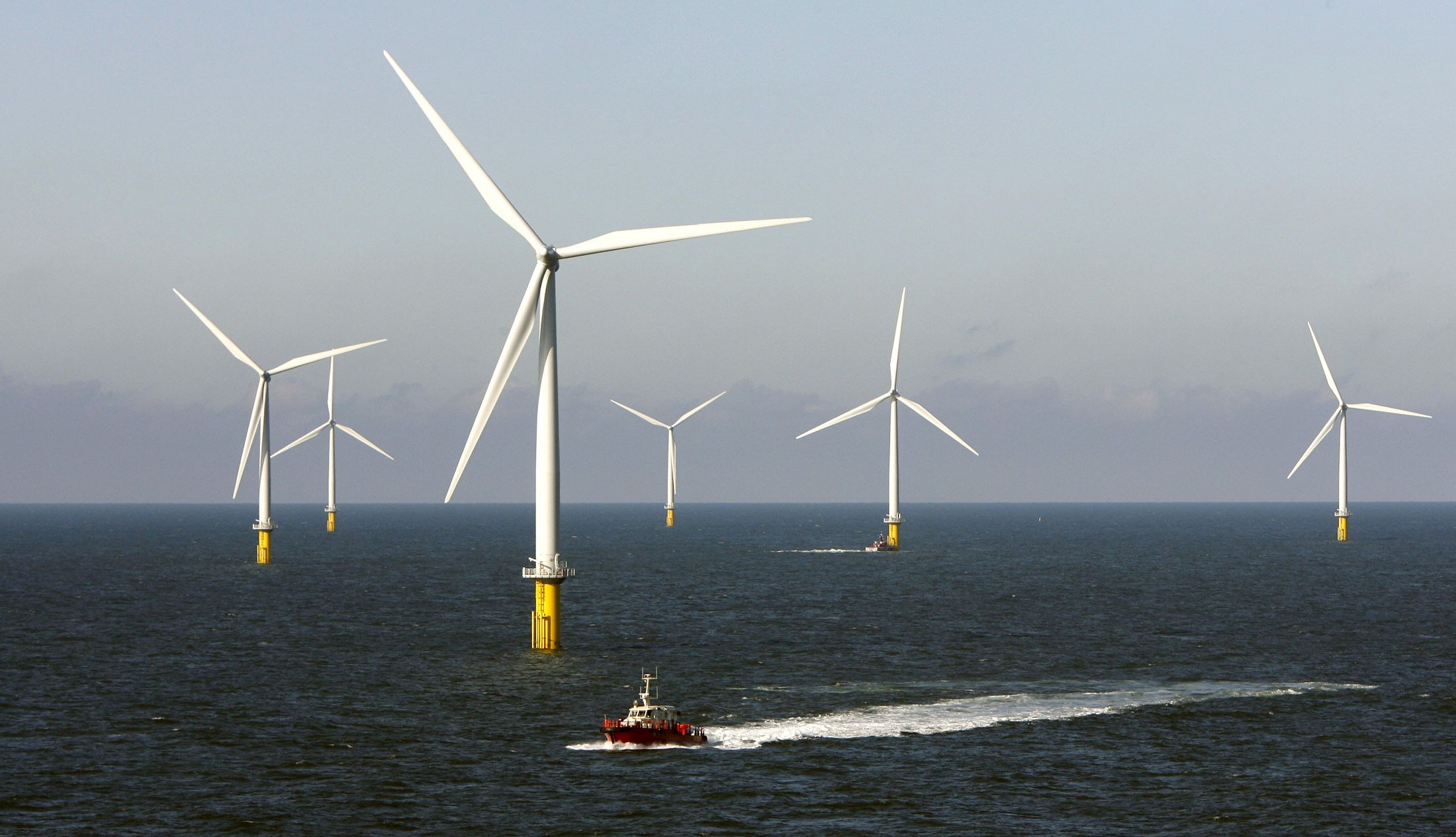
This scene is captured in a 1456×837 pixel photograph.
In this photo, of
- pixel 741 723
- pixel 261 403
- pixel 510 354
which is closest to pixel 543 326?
pixel 510 354

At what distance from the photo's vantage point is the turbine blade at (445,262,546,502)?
88.8 meters

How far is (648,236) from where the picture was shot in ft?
305

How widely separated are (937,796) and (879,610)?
8582 cm

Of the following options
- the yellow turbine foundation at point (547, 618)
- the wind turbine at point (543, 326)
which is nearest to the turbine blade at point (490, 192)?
the wind turbine at point (543, 326)

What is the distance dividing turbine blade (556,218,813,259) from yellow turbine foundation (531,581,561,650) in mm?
24501

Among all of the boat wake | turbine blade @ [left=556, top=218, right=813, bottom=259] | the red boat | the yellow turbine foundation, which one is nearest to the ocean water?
the boat wake

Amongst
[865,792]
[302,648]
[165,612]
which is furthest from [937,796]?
[165,612]

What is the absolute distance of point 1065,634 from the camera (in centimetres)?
12838

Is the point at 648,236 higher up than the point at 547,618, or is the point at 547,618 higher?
the point at 648,236

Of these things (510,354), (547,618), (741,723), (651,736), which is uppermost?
(510,354)

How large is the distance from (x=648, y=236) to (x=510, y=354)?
39.6ft

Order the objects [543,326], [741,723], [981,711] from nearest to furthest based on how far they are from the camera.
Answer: [741,723]
[981,711]
[543,326]

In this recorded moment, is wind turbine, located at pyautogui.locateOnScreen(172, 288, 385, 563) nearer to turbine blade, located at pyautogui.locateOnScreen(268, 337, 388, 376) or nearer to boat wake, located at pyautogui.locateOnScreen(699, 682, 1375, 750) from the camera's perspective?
turbine blade, located at pyautogui.locateOnScreen(268, 337, 388, 376)

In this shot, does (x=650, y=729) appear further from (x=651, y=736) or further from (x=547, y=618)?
(x=547, y=618)
